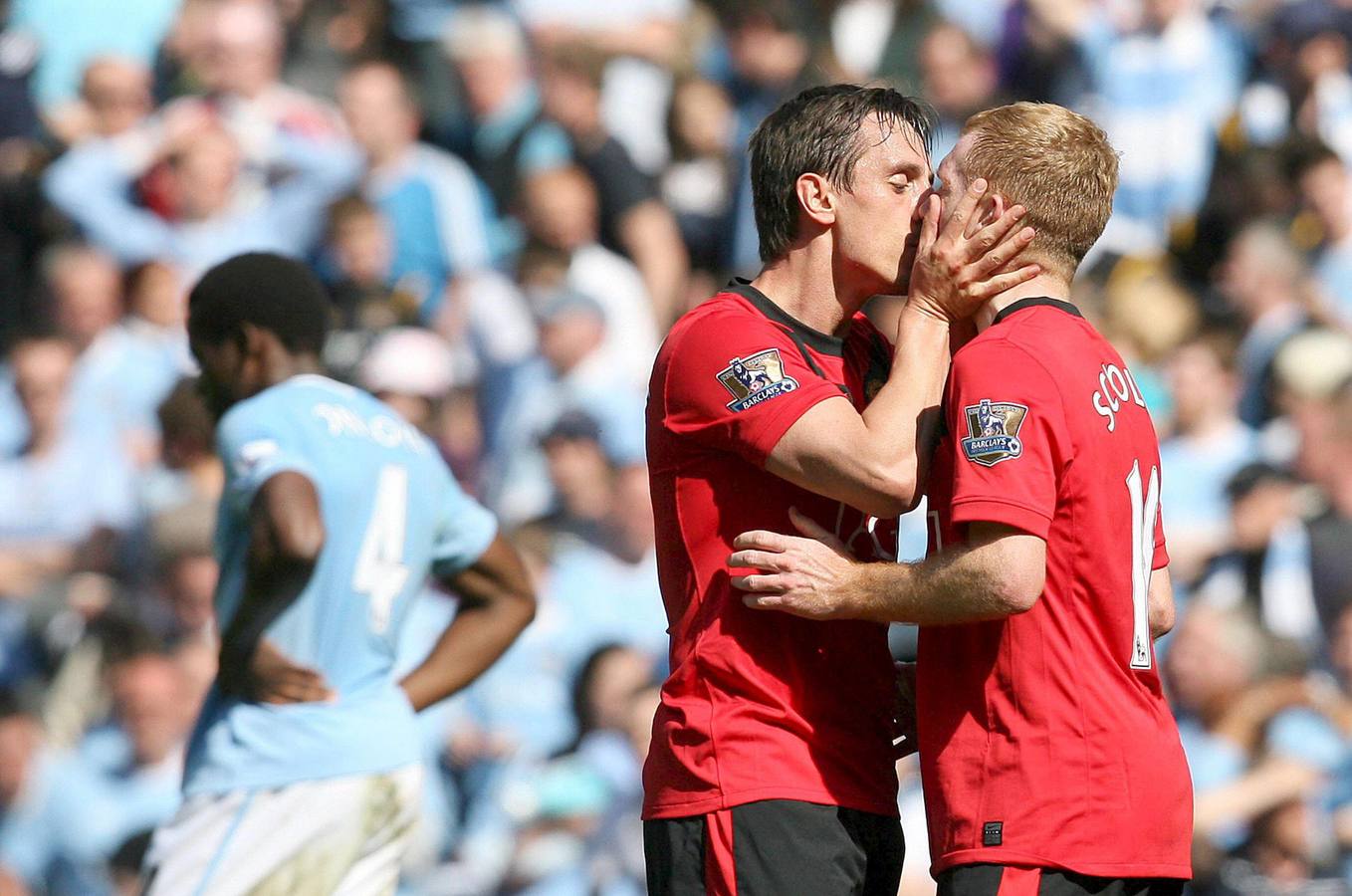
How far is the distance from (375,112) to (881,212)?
20.0ft

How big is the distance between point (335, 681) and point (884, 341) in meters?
1.64

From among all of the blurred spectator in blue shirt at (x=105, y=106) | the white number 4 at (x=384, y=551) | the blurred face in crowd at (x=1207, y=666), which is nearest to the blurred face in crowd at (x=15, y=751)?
the blurred spectator in blue shirt at (x=105, y=106)

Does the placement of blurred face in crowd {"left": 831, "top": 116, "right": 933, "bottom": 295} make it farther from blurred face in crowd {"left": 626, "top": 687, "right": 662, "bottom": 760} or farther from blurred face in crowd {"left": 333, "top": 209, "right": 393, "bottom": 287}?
blurred face in crowd {"left": 333, "top": 209, "right": 393, "bottom": 287}

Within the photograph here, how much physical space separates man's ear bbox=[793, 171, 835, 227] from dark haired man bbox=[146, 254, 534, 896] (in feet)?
4.80

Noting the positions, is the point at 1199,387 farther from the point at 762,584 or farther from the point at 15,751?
the point at 762,584

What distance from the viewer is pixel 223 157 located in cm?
902

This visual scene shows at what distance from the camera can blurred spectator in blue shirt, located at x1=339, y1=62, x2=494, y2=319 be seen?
29.7 feet

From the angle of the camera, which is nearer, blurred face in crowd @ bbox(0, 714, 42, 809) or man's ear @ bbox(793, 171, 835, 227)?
man's ear @ bbox(793, 171, 835, 227)

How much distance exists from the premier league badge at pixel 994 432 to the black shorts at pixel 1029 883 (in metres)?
0.72

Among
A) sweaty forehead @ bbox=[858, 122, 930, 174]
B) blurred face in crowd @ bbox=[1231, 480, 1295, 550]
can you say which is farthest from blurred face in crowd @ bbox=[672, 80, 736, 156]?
sweaty forehead @ bbox=[858, 122, 930, 174]

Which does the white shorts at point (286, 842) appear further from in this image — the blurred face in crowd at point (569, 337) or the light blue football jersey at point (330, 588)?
the blurred face in crowd at point (569, 337)

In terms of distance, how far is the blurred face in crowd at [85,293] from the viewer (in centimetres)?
870

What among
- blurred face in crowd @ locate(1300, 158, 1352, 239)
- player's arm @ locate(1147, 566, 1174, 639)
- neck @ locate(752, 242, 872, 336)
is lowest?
player's arm @ locate(1147, 566, 1174, 639)

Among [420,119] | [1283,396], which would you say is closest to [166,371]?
[420,119]
